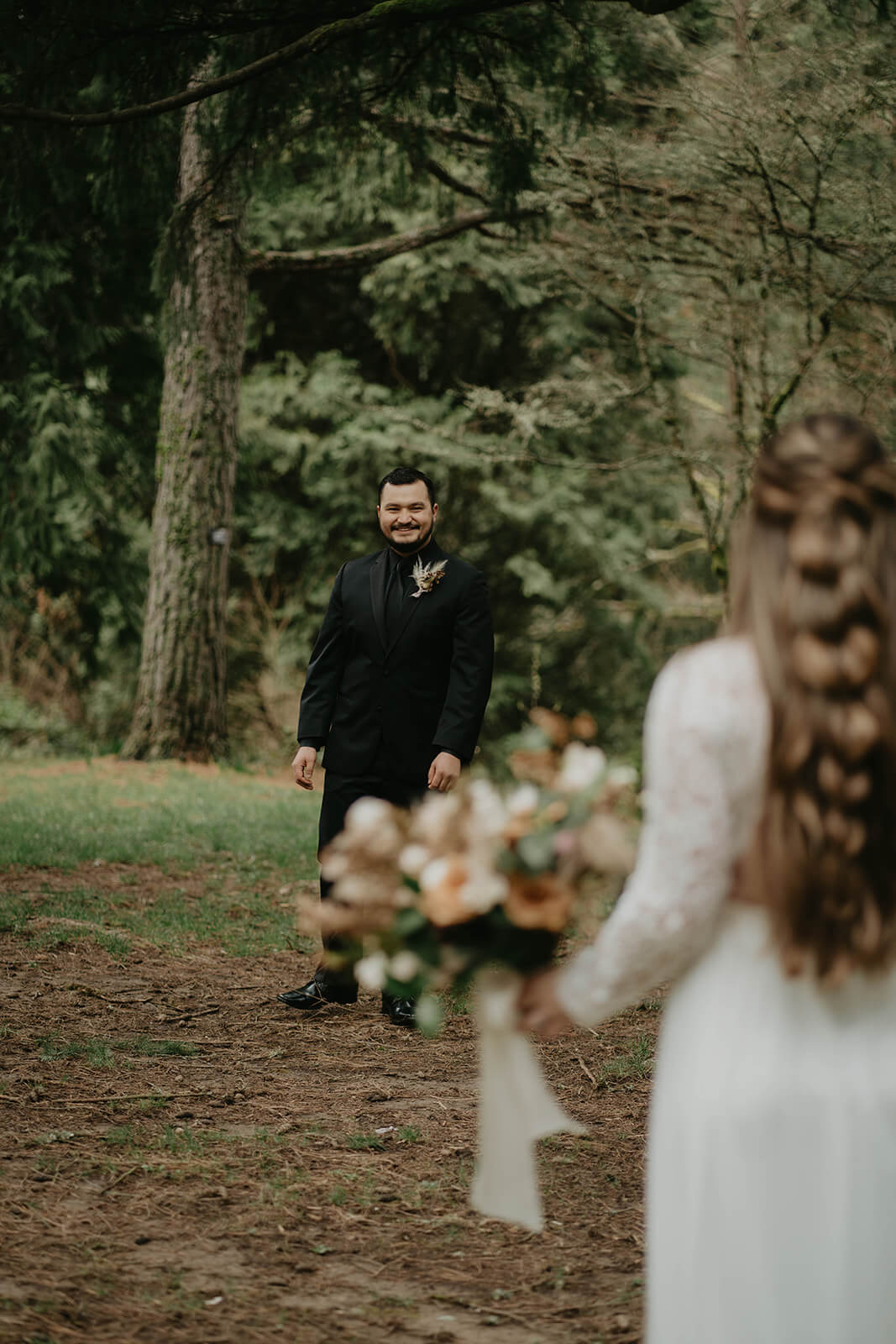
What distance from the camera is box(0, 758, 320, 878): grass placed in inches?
358

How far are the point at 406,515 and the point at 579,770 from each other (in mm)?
3452

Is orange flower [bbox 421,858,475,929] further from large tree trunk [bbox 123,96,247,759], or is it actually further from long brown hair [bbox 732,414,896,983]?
large tree trunk [bbox 123,96,247,759]

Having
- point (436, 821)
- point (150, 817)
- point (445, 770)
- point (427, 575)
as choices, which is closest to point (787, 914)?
point (436, 821)

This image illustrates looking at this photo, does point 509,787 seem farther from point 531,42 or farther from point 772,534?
point 531,42

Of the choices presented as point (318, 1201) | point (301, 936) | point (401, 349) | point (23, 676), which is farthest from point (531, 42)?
point (23, 676)

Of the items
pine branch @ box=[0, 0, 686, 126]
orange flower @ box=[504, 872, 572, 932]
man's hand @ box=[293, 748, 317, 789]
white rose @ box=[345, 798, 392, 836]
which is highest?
pine branch @ box=[0, 0, 686, 126]

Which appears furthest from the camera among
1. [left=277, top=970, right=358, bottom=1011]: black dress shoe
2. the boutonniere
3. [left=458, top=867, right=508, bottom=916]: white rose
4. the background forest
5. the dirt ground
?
the background forest

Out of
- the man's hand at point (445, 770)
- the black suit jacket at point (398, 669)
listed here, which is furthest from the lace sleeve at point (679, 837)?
the black suit jacket at point (398, 669)

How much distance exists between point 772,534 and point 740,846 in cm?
45

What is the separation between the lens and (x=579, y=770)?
83.8 inches

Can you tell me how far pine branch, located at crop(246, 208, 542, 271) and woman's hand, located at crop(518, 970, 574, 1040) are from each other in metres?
12.8

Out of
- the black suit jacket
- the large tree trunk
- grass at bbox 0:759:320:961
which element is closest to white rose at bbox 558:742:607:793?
the black suit jacket

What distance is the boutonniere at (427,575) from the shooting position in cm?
552

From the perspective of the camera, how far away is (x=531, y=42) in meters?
7.28
